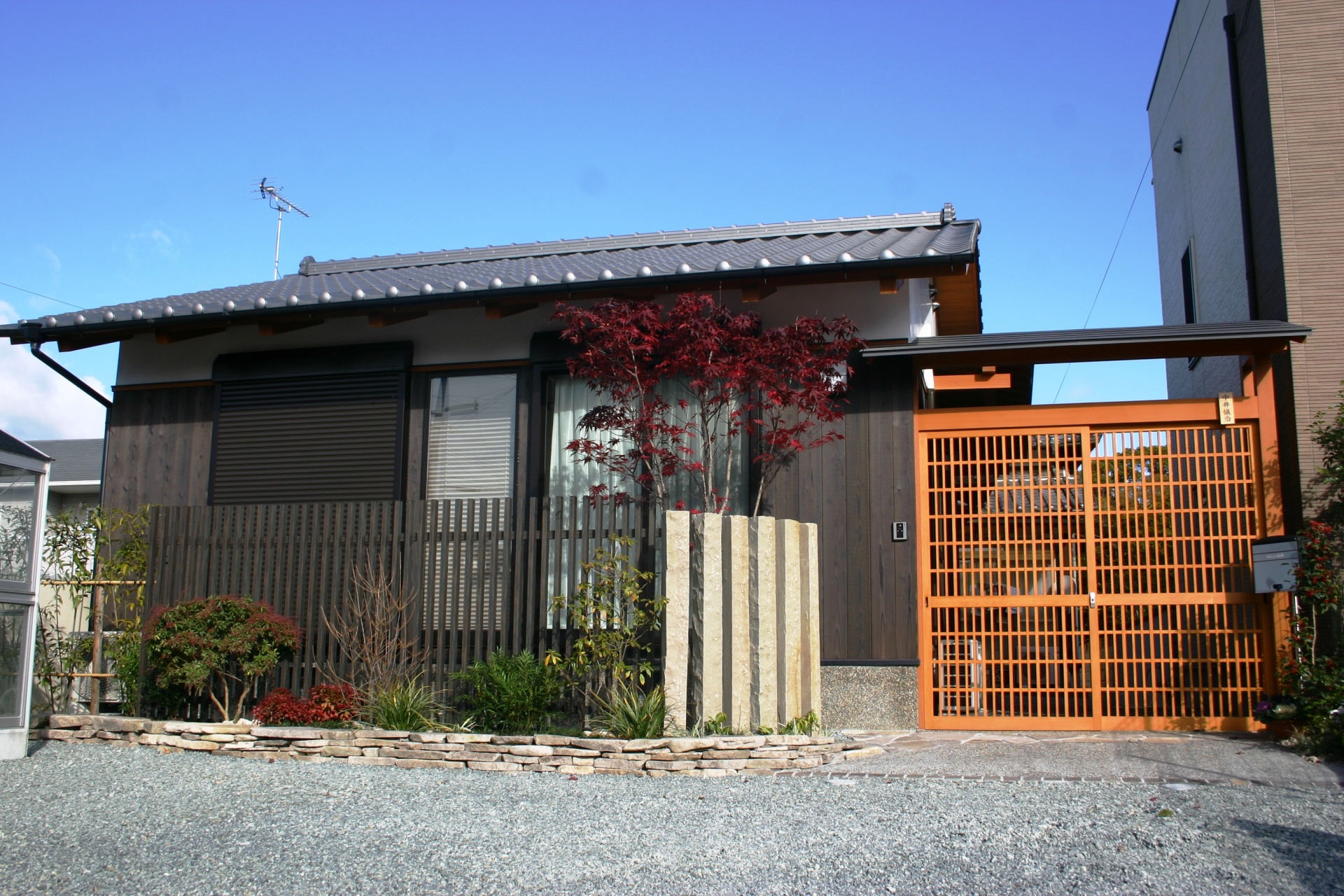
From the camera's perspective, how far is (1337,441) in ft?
25.7

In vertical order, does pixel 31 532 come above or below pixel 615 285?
below

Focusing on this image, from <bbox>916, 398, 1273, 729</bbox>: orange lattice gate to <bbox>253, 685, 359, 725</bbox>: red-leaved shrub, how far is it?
4.28 meters

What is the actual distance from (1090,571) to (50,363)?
962 cm

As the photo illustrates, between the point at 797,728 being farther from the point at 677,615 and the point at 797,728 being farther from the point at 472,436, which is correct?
the point at 472,436

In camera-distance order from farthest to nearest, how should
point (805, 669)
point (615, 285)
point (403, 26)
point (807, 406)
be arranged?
point (403, 26)
point (615, 285)
point (807, 406)
point (805, 669)

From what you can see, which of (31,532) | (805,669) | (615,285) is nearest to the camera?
(31,532)

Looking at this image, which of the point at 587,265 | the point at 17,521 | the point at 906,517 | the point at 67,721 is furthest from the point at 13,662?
the point at 906,517

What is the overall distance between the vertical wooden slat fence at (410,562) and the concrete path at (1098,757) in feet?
7.81

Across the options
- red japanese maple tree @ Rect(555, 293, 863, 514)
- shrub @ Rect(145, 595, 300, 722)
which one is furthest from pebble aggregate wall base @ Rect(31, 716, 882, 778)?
red japanese maple tree @ Rect(555, 293, 863, 514)

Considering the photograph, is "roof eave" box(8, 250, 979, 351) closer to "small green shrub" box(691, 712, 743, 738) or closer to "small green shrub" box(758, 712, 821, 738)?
"small green shrub" box(758, 712, 821, 738)

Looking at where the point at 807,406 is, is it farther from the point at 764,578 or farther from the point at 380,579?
the point at 380,579

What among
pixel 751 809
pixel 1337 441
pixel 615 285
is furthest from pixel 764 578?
pixel 1337 441

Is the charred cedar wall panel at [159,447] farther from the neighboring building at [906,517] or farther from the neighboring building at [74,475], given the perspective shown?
the neighboring building at [74,475]

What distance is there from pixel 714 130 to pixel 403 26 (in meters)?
2.95
